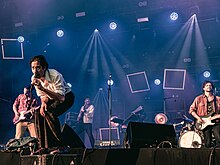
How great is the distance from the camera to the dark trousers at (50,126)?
527cm

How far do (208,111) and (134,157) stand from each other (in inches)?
140

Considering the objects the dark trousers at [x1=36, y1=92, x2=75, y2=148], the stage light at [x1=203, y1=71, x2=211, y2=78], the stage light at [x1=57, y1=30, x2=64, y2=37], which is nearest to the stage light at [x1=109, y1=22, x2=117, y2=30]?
the stage light at [x1=57, y1=30, x2=64, y2=37]

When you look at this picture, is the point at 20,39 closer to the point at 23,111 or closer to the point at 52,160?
the point at 23,111

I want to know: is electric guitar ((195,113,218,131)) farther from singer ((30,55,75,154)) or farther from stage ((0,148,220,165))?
singer ((30,55,75,154))

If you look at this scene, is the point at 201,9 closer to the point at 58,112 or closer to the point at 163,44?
the point at 163,44

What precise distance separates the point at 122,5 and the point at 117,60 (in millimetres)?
2501

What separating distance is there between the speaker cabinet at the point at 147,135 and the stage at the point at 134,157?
1397 millimetres

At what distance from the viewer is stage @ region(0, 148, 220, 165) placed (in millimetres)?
4868

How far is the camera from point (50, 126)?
527cm

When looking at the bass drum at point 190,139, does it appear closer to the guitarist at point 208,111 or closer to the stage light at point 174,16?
the guitarist at point 208,111

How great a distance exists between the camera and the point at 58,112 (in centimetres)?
534

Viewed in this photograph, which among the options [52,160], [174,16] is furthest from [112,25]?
[52,160]

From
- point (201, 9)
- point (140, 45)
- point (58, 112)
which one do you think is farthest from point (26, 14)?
point (58, 112)

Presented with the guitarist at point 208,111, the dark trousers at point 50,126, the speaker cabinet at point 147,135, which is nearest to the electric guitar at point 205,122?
the guitarist at point 208,111
